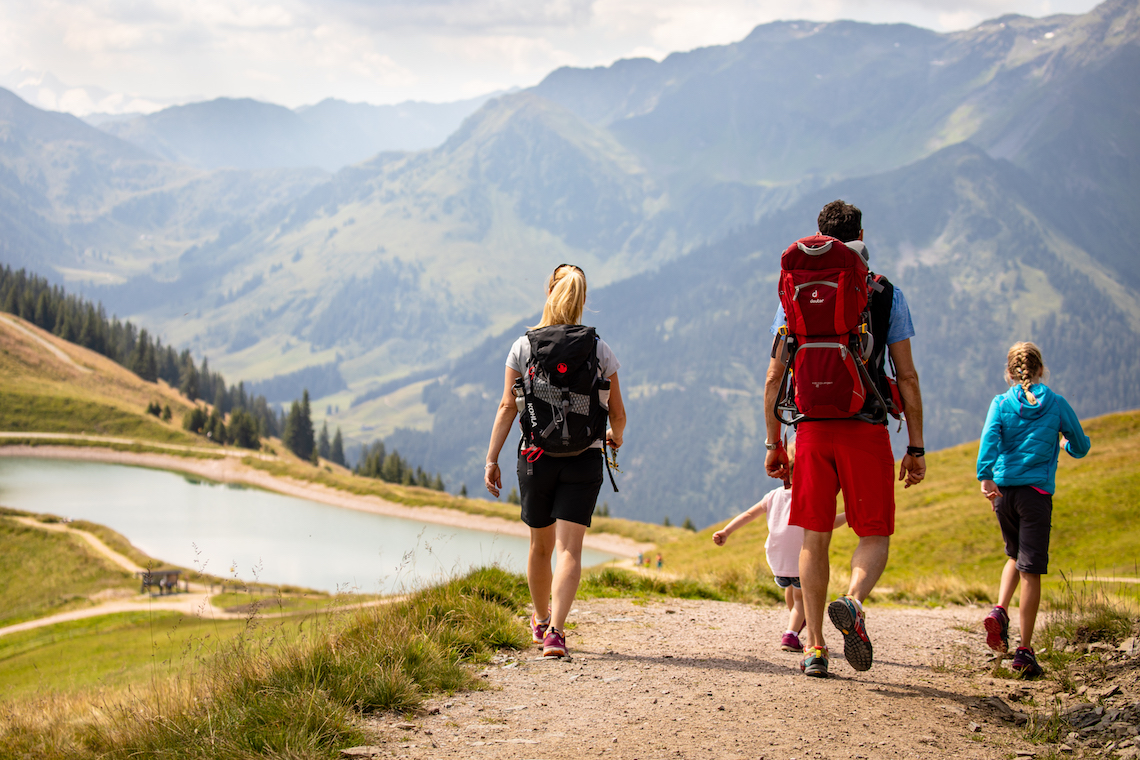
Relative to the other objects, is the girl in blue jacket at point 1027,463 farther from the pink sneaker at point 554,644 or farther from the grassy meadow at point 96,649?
the grassy meadow at point 96,649

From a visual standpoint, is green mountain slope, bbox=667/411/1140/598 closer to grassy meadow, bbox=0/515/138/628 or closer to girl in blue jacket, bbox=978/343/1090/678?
girl in blue jacket, bbox=978/343/1090/678

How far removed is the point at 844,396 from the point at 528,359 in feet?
7.49

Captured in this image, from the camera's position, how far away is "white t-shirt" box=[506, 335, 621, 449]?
608 cm

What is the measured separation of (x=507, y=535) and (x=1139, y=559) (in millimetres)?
72705

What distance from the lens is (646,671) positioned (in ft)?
20.2

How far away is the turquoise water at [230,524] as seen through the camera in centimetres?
6925

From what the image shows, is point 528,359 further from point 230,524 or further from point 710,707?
point 230,524

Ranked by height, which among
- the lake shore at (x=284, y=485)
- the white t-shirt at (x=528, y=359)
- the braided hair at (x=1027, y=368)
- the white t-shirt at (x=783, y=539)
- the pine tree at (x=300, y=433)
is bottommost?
the lake shore at (x=284, y=485)

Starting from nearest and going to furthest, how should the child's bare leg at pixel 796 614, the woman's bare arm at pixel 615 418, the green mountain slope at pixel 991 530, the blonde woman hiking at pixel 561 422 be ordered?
the blonde woman hiking at pixel 561 422
the woman's bare arm at pixel 615 418
the child's bare leg at pixel 796 614
the green mountain slope at pixel 991 530

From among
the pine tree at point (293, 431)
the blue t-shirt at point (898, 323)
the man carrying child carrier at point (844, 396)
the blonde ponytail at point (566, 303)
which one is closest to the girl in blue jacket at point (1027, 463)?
the man carrying child carrier at point (844, 396)

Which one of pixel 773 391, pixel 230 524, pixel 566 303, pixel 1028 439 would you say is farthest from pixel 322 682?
pixel 230 524

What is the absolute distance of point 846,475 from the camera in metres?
5.59

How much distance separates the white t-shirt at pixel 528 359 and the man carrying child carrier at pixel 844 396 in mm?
1192

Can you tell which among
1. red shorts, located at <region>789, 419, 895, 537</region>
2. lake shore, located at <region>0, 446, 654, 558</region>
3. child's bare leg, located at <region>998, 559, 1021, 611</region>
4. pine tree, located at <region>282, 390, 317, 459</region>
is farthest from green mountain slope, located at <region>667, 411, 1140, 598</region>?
pine tree, located at <region>282, 390, 317, 459</region>
